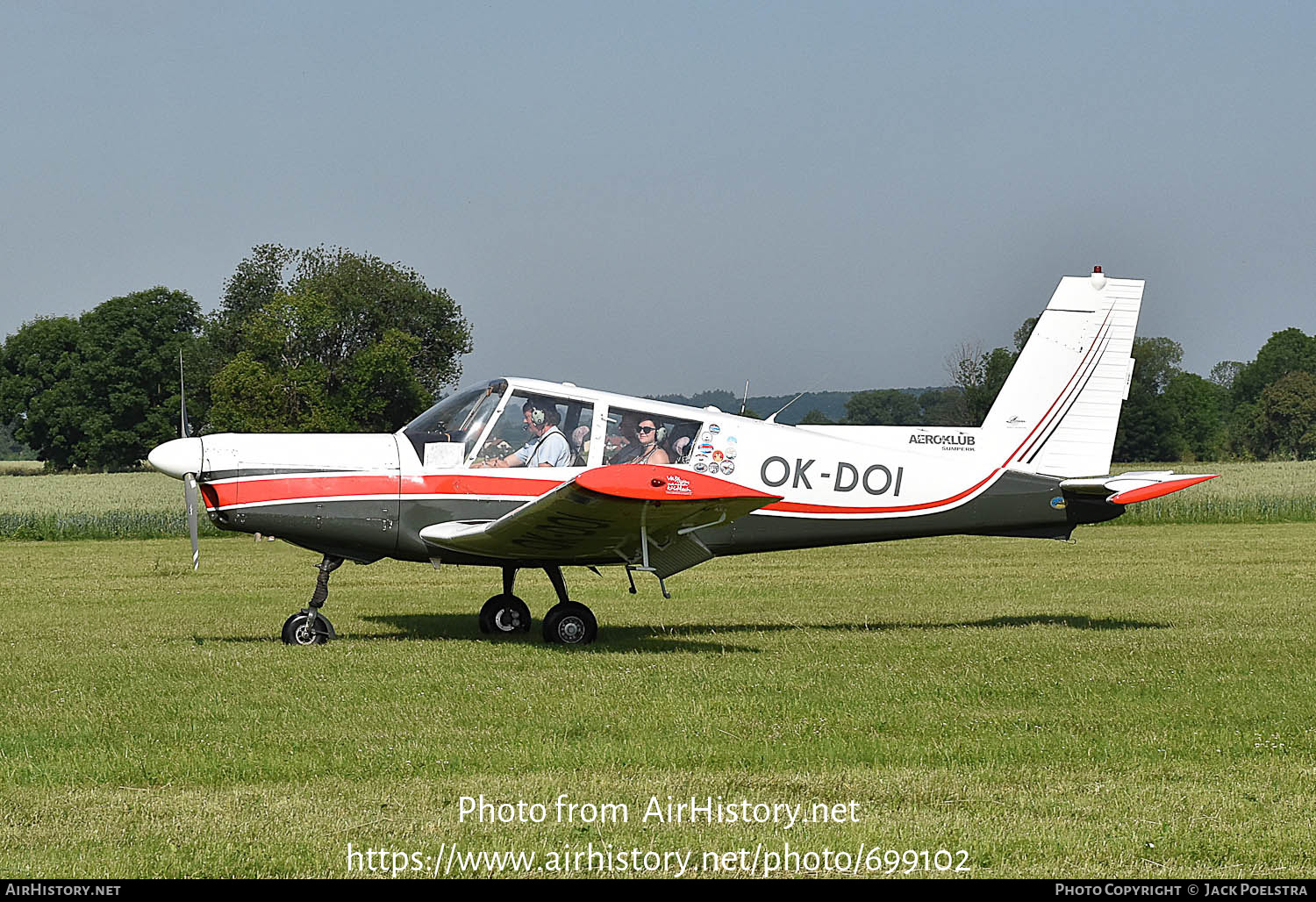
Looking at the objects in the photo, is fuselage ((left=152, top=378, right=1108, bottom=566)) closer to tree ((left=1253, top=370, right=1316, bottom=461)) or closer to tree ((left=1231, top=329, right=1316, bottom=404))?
tree ((left=1253, top=370, right=1316, bottom=461))

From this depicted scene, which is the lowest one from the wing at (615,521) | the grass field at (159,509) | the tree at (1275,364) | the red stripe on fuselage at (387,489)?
the grass field at (159,509)

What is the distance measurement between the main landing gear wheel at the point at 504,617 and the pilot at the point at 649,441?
196cm

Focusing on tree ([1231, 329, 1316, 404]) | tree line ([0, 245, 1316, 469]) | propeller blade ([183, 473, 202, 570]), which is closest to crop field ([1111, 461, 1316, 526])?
tree line ([0, 245, 1316, 469])

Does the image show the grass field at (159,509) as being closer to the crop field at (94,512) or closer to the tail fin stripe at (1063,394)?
the crop field at (94,512)

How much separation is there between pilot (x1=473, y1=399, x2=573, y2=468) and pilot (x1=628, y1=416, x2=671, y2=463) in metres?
0.58

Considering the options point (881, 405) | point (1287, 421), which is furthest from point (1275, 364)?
point (881, 405)

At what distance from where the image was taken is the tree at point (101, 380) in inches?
2726

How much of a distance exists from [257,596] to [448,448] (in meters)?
5.37

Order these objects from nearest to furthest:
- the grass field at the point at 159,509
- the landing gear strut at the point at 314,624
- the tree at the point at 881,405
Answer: the landing gear strut at the point at 314,624, the grass field at the point at 159,509, the tree at the point at 881,405

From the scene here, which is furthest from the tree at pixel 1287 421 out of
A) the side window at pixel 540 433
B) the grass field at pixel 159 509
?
the side window at pixel 540 433

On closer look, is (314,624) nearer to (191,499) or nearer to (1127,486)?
(191,499)

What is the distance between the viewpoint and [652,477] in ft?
29.6

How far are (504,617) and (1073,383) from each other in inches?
214

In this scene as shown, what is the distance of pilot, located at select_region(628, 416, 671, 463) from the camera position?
34.8 feet
